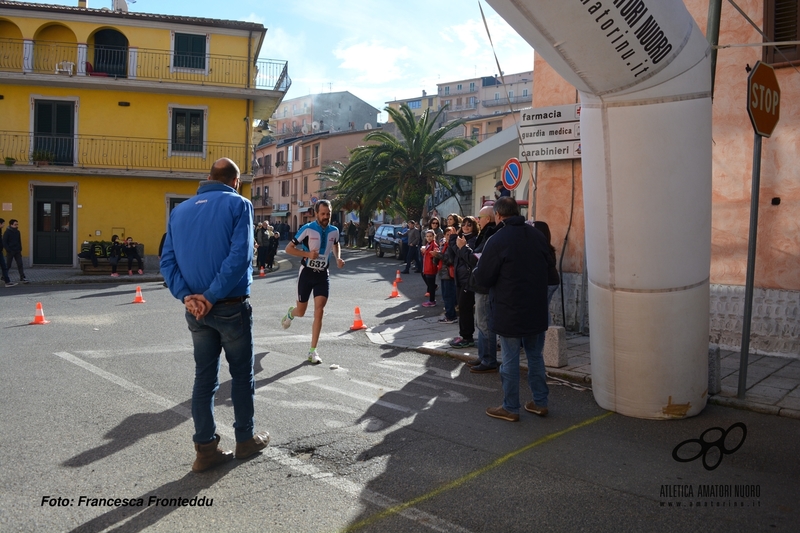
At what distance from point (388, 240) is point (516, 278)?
27055mm

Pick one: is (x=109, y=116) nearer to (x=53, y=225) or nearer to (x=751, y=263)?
(x=53, y=225)

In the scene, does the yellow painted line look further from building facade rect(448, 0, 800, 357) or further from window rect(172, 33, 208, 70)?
window rect(172, 33, 208, 70)

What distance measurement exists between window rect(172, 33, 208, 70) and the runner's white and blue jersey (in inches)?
921

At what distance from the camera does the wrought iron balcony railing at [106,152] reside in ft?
89.4

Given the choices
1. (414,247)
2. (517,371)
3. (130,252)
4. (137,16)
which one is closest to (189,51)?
(137,16)

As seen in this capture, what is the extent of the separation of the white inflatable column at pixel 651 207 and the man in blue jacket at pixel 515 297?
596mm

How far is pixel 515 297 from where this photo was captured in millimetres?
5715

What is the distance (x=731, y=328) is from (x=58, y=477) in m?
8.35

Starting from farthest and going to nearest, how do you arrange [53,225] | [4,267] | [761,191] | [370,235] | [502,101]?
1. [502,101]
2. [370,235]
3. [53,225]
4. [4,267]
5. [761,191]

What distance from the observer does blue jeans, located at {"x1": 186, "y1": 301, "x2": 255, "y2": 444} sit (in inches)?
173

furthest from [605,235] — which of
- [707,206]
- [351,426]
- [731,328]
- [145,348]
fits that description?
[145,348]

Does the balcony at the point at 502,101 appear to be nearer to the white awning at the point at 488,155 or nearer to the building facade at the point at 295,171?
the building facade at the point at 295,171

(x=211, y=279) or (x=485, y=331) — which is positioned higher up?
(x=211, y=279)

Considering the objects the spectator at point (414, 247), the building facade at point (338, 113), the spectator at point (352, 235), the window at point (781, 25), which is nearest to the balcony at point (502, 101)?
the building facade at point (338, 113)
